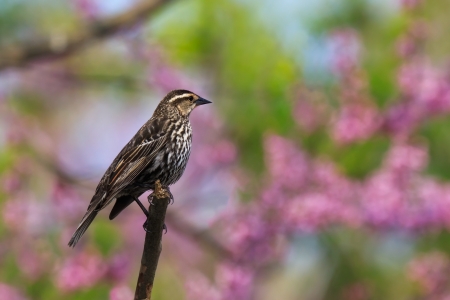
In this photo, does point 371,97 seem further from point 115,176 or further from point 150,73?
point 115,176

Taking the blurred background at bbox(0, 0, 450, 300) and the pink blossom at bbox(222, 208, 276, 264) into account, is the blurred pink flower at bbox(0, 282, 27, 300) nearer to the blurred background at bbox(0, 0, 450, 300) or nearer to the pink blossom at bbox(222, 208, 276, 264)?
the blurred background at bbox(0, 0, 450, 300)

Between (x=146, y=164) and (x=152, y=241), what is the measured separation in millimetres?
1126

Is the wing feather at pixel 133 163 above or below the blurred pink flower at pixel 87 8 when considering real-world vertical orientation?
below

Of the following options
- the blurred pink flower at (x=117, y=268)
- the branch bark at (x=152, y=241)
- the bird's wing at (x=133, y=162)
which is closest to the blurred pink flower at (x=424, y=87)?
the blurred pink flower at (x=117, y=268)

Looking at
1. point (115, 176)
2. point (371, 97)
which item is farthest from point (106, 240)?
point (115, 176)

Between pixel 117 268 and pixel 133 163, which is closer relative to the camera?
pixel 133 163

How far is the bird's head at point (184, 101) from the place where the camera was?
18.9 feet

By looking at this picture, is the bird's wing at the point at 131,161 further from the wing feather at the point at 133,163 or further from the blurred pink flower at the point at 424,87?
the blurred pink flower at the point at 424,87

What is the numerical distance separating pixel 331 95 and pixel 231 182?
5.39 feet

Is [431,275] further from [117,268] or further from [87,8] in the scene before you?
[87,8]

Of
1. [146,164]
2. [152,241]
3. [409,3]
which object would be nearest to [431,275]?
[409,3]

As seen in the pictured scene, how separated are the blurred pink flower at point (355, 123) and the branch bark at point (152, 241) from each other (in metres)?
4.53

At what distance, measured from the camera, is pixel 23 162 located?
862cm

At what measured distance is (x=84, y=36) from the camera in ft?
25.0
